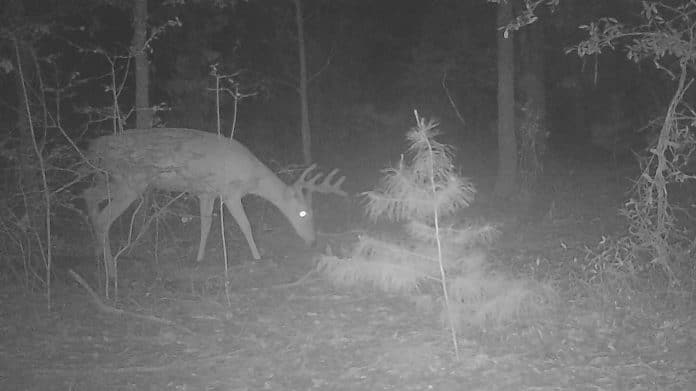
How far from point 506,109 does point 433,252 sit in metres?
9.40

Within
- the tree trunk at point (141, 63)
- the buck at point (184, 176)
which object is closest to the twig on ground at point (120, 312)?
the buck at point (184, 176)

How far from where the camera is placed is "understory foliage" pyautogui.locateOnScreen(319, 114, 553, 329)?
23.3ft

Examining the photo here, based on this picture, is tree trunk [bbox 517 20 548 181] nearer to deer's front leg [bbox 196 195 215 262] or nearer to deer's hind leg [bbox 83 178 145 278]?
deer's front leg [bbox 196 195 215 262]

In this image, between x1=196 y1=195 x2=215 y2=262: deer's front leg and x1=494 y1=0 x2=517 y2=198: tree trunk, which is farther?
x1=494 y1=0 x2=517 y2=198: tree trunk

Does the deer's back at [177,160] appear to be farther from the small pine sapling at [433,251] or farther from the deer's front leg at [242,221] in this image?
the small pine sapling at [433,251]

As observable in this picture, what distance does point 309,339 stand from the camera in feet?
26.4

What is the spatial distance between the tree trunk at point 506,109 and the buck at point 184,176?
4952 millimetres

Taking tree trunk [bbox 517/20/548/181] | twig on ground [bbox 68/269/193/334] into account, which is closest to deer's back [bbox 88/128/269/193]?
twig on ground [bbox 68/269/193/334]

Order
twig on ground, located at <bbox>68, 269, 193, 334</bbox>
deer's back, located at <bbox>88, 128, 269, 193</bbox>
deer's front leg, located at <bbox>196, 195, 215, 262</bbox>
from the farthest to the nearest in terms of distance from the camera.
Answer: deer's front leg, located at <bbox>196, 195, 215, 262</bbox> → deer's back, located at <bbox>88, 128, 269, 193</bbox> → twig on ground, located at <bbox>68, 269, 193, 334</bbox>

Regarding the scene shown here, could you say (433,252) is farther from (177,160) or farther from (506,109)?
(506,109)

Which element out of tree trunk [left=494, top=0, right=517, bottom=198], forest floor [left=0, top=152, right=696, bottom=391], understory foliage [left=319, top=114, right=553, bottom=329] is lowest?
forest floor [left=0, top=152, right=696, bottom=391]

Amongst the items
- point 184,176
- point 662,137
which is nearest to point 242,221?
point 184,176

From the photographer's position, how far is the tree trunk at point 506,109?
16.5 meters

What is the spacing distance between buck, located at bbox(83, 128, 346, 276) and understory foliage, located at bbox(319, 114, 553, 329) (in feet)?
13.1
